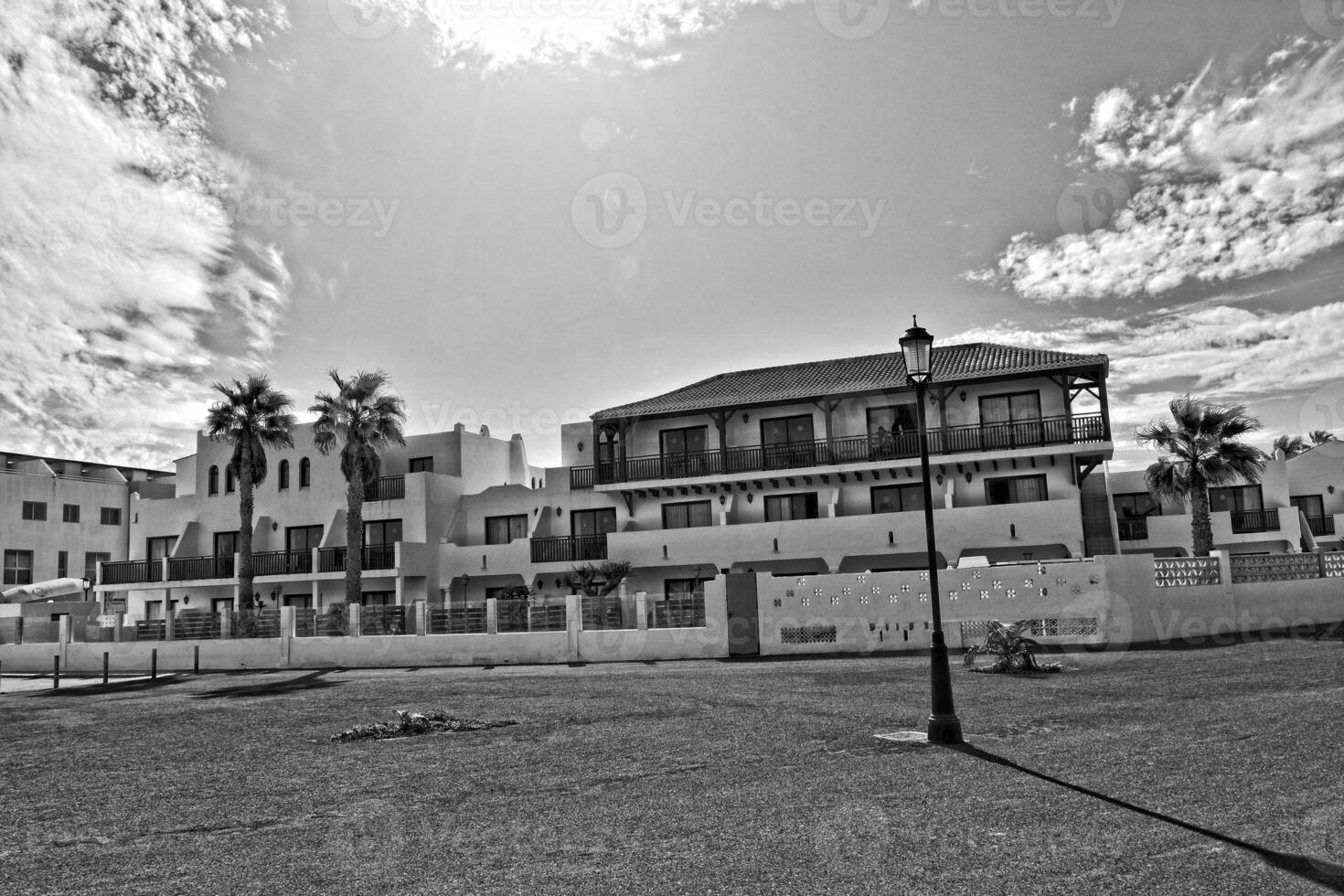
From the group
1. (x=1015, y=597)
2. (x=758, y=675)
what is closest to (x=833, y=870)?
(x=758, y=675)

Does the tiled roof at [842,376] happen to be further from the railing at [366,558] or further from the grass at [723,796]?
the grass at [723,796]

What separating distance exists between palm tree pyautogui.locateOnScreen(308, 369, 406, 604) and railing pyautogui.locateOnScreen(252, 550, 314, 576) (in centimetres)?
368

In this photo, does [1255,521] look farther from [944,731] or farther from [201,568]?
[201,568]

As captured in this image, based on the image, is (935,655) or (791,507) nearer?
(935,655)

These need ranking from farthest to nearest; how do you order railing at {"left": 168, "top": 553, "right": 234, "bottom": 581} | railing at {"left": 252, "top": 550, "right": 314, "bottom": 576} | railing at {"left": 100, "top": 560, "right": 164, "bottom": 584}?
railing at {"left": 100, "top": 560, "right": 164, "bottom": 584} → railing at {"left": 168, "top": 553, "right": 234, "bottom": 581} → railing at {"left": 252, "top": 550, "right": 314, "bottom": 576}

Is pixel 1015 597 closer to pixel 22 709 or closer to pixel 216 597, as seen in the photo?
pixel 22 709

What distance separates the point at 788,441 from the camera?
38.1 m

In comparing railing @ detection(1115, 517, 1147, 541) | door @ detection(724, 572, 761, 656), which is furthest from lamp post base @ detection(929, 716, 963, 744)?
railing @ detection(1115, 517, 1147, 541)

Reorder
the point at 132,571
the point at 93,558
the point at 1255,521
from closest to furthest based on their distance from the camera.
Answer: the point at 1255,521
the point at 132,571
the point at 93,558

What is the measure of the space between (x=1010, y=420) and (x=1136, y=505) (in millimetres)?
8805

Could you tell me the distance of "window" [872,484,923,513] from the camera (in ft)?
119

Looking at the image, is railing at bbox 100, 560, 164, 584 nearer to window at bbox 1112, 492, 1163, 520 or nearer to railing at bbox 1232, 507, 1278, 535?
window at bbox 1112, 492, 1163, 520

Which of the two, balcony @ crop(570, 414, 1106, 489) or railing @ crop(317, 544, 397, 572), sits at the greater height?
balcony @ crop(570, 414, 1106, 489)

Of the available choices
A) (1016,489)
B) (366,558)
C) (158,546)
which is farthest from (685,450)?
(158,546)
